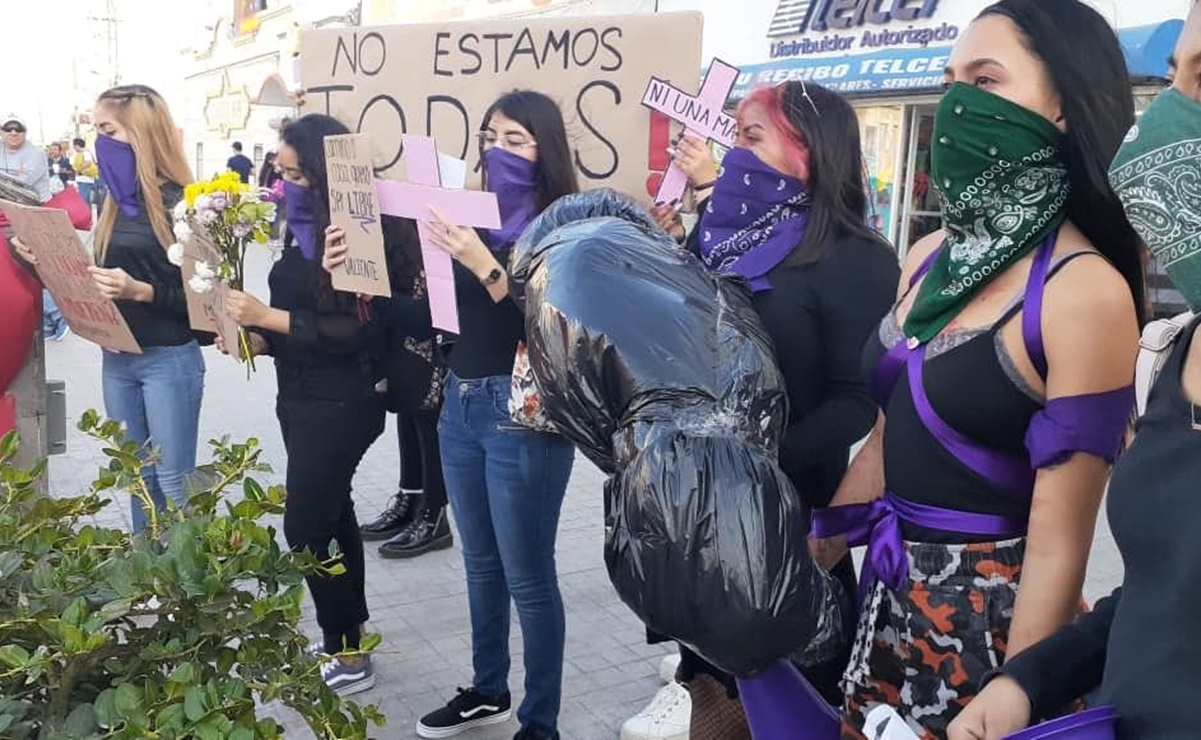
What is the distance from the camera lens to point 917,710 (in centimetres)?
159

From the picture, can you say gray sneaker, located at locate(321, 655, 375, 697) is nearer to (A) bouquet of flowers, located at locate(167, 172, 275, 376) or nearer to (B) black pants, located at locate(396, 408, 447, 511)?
(A) bouquet of flowers, located at locate(167, 172, 275, 376)

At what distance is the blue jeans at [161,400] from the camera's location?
12.3 ft

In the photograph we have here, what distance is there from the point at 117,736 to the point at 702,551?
75 centimetres

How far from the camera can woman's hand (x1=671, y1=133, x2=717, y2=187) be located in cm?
310

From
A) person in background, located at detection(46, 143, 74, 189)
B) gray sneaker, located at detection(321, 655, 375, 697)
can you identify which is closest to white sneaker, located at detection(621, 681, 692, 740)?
gray sneaker, located at detection(321, 655, 375, 697)

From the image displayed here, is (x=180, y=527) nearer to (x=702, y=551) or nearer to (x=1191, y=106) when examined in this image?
(x=702, y=551)

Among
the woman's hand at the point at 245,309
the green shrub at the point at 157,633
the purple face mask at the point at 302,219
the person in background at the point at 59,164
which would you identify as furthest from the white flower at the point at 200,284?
the person in background at the point at 59,164

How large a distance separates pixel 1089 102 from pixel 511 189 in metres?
1.69

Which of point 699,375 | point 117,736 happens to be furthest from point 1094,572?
point 117,736

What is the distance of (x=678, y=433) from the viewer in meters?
1.11

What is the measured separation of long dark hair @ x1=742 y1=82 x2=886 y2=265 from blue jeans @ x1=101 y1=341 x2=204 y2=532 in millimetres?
2536

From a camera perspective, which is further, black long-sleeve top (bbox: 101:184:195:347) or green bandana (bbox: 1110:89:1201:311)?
black long-sleeve top (bbox: 101:184:195:347)

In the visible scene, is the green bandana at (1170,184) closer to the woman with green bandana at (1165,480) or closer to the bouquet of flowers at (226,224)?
the woman with green bandana at (1165,480)

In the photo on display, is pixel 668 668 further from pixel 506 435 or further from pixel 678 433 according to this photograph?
pixel 678 433
